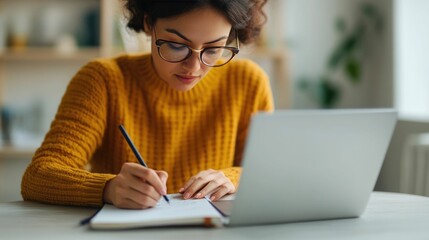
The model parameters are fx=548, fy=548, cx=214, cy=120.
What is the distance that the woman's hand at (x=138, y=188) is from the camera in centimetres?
97

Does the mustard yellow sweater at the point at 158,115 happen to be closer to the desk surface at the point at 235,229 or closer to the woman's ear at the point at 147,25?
the woman's ear at the point at 147,25

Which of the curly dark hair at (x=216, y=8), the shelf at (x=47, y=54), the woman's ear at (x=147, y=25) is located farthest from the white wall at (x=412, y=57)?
the woman's ear at (x=147, y=25)

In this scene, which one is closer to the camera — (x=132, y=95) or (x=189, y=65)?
(x=189, y=65)

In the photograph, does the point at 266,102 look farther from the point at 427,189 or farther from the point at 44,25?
the point at 44,25

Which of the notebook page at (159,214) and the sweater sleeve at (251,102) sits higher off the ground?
the sweater sleeve at (251,102)

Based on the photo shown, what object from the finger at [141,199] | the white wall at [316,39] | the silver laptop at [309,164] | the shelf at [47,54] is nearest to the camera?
the silver laptop at [309,164]

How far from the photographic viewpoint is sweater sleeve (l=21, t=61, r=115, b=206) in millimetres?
1103

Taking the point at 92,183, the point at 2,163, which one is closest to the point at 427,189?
the point at 92,183

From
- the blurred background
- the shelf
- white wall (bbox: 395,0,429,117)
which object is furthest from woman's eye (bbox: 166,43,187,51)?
white wall (bbox: 395,0,429,117)

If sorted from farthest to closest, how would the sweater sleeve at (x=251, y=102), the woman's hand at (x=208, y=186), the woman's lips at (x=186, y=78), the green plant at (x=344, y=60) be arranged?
the green plant at (x=344, y=60) → the sweater sleeve at (x=251, y=102) → the woman's lips at (x=186, y=78) → the woman's hand at (x=208, y=186)

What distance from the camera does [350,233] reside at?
2.94 ft

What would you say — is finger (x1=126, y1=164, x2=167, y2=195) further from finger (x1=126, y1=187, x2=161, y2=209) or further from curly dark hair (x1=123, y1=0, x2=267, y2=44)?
curly dark hair (x1=123, y1=0, x2=267, y2=44)

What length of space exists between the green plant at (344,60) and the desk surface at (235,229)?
2512 mm

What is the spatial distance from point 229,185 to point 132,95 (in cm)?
48
